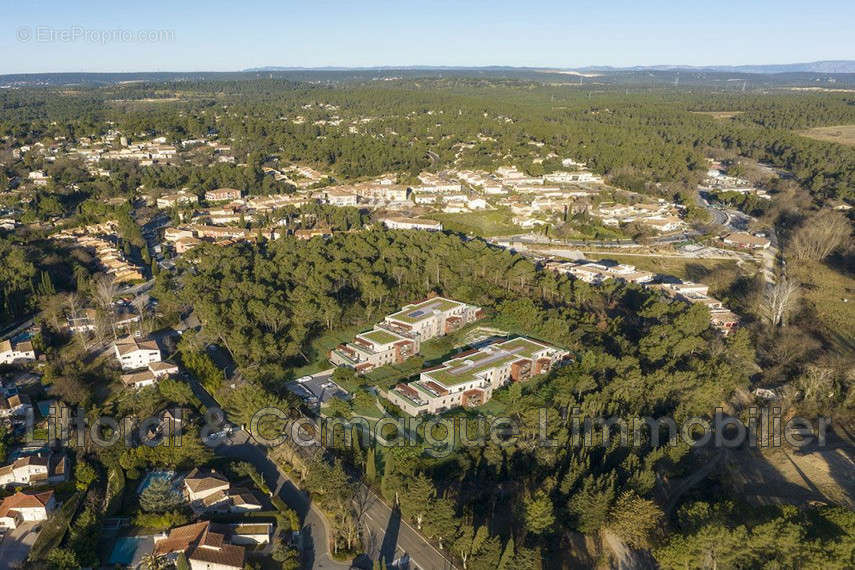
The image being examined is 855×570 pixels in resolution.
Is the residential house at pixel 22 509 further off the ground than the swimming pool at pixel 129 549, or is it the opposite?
the residential house at pixel 22 509

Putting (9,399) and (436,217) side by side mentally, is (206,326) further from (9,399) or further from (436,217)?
(436,217)

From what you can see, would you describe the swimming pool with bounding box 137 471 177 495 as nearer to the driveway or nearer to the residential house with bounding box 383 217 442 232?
the driveway

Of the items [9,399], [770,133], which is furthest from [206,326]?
[770,133]

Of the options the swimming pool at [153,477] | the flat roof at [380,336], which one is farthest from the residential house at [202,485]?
the flat roof at [380,336]

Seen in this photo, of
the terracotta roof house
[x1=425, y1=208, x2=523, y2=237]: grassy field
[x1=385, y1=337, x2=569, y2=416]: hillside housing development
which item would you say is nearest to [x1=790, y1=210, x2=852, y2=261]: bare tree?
[x1=425, y1=208, x2=523, y2=237]: grassy field

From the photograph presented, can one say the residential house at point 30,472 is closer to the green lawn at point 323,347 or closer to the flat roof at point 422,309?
the green lawn at point 323,347

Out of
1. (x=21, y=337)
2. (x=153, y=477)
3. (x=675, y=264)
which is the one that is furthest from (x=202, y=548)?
(x=675, y=264)
